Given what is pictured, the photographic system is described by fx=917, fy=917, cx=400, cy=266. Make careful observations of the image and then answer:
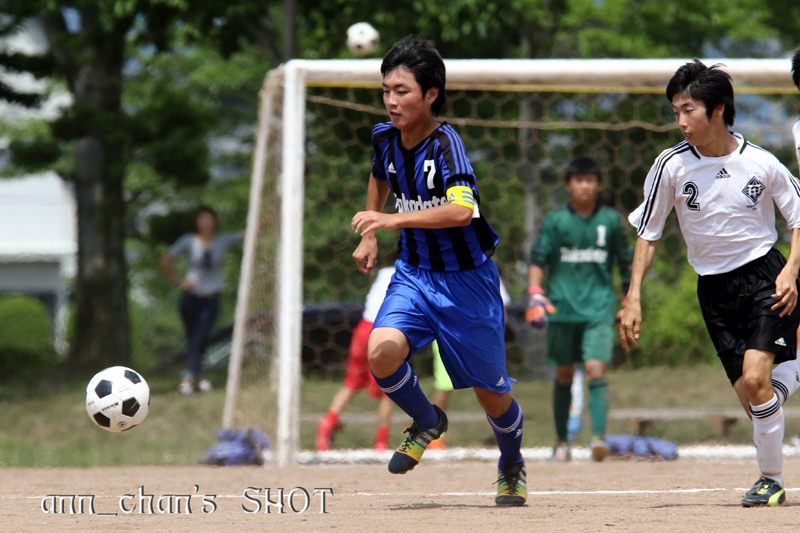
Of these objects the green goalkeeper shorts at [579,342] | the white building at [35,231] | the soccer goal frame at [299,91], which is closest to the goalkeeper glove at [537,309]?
the green goalkeeper shorts at [579,342]

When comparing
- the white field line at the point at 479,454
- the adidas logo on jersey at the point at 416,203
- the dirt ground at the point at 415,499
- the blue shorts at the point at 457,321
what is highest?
the adidas logo on jersey at the point at 416,203

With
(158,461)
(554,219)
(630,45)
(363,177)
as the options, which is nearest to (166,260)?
(363,177)

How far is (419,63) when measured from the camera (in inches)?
153

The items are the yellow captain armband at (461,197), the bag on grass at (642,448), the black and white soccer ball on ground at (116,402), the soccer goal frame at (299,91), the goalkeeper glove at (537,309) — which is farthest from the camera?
the bag on grass at (642,448)

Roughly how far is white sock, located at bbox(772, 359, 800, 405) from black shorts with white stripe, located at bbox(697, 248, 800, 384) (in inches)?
4.2

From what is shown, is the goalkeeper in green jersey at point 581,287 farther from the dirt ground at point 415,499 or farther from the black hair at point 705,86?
the black hair at point 705,86

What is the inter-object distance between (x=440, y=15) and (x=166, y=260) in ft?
13.4

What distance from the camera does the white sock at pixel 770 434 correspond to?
3951 mm

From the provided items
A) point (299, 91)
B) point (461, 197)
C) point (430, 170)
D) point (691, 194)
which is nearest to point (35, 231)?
point (299, 91)

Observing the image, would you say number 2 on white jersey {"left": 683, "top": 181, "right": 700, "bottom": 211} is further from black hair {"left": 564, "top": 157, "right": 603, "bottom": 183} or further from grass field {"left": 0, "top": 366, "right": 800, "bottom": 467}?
grass field {"left": 0, "top": 366, "right": 800, "bottom": 467}

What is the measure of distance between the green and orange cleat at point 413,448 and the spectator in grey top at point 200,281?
242 inches

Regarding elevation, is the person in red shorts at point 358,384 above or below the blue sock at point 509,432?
below

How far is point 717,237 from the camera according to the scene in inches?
157

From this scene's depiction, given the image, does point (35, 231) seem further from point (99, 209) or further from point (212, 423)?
point (212, 423)
